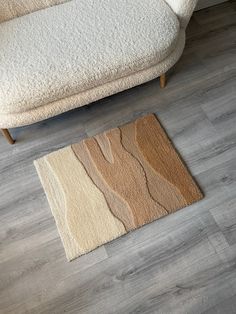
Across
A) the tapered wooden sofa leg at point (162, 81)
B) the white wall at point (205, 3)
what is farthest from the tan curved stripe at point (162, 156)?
the white wall at point (205, 3)

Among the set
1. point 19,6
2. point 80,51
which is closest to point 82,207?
point 80,51

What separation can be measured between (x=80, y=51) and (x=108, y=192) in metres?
0.55

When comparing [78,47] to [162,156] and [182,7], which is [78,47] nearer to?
[182,7]

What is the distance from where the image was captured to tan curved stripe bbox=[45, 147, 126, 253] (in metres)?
1.07

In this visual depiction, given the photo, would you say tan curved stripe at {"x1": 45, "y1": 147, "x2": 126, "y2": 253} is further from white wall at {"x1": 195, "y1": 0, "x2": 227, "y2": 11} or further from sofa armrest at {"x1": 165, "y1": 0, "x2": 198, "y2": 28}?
white wall at {"x1": 195, "y1": 0, "x2": 227, "y2": 11}

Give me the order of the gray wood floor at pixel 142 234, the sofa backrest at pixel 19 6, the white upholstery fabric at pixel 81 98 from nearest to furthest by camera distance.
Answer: the gray wood floor at pixel 142 234
the white upholstery fabric at pixel 81 98
the sofa backrest at pixel 19 6

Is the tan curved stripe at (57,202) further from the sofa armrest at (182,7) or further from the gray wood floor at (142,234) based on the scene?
the sofa armrest at (182,7)

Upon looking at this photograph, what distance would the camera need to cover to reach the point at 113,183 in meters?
1.18

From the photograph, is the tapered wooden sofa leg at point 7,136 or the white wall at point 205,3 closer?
the tapered wooden sofa leg at point 7,136

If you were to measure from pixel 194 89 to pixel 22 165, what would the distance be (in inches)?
35.3

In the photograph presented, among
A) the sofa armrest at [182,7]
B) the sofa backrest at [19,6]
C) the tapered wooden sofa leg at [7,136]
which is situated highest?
the sofa backrest at [19,6]

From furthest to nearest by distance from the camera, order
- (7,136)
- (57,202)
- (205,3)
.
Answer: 1. (205,3)
2. (7,136)
3. (57,202)

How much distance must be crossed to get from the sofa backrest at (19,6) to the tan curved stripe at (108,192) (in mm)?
609

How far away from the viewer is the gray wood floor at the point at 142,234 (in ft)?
3.23
